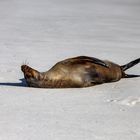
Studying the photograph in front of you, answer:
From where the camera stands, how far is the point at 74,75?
6047 millimetres

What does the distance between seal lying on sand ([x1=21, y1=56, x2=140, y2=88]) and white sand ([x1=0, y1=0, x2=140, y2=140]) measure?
10 centimetres

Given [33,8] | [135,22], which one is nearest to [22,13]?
[33,8]

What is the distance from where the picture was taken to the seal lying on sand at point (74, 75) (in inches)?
233

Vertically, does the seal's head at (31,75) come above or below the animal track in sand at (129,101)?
above

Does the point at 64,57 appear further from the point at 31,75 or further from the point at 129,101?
the point at 129,101

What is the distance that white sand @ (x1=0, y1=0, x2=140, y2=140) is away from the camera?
4.54 m

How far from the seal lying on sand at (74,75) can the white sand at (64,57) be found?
0.10 m

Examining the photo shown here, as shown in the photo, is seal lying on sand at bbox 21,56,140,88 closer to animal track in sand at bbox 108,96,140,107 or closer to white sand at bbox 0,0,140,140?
white sand at bbox 0,0,140,140

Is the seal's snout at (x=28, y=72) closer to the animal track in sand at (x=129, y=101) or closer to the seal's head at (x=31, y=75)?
the seal's head at (x=31, y=75)

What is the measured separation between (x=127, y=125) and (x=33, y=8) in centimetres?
926

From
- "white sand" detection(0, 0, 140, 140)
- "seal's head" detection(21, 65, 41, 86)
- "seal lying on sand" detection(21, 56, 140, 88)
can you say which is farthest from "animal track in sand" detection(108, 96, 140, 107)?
"seal's head" detection(21, 65, 41, 86)

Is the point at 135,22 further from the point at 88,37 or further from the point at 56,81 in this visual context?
the point at 56,81

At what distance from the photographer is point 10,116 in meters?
4.87

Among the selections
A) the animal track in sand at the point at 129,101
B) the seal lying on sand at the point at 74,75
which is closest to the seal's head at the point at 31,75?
the seal lying on sand at the point at 74,75
